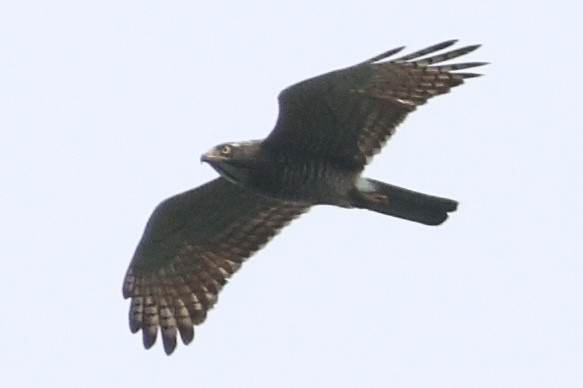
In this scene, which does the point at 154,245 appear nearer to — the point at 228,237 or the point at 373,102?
the point at 228,237

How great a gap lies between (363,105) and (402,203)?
882 millimetres

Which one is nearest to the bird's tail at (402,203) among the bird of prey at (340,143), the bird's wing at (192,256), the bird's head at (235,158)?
the bird of prey at (340,143)

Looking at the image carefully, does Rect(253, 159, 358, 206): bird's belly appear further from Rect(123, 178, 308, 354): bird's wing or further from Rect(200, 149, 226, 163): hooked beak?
Rect(123, 178, 308, 354): bird's wing

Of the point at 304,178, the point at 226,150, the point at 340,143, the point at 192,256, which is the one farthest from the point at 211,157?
the point at 192,256

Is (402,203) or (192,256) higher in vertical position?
(402,203)

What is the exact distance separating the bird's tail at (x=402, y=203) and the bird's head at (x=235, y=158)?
89cm

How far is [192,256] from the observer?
16.2 metres

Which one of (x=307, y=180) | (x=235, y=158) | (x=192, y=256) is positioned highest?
(x=235, y=158)

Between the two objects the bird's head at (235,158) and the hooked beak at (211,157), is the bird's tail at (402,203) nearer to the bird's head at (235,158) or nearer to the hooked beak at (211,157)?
the bird's head at (235,158)

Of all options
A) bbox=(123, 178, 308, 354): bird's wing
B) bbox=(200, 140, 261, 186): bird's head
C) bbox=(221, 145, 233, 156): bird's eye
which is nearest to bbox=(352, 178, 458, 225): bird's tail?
bbox=(200, 140, 261, 186): bird's head

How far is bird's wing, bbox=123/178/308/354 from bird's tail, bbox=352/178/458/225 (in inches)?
49.0

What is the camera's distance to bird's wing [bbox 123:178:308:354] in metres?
16.0

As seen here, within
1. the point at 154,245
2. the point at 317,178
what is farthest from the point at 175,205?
the point at 317,178

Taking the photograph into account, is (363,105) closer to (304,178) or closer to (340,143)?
(340,143)
